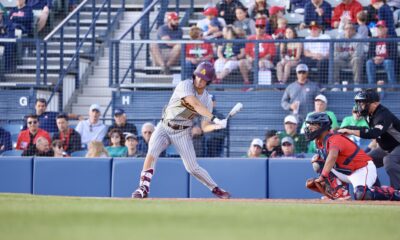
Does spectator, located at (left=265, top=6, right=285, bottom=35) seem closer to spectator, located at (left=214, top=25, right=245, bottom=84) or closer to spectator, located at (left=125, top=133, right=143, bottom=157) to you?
spectator, located at (left=214, top=25, right=245, bottom=84)

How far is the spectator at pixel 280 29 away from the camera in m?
17.4

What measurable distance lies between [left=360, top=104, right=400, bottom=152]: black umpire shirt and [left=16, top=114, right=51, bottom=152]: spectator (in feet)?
19.4

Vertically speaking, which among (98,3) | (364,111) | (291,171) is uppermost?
(98,3)

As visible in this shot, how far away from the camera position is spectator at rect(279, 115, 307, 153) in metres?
15.4

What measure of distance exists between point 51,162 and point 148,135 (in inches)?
62.3

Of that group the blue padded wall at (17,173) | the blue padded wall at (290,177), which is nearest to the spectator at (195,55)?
the blue padded wall at (290,177)

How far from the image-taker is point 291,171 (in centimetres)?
1449

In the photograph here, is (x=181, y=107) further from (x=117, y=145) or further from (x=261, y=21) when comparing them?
(x=261, y=21)

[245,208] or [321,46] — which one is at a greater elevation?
[321,46]

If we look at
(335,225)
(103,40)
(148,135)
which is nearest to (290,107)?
(148,135)

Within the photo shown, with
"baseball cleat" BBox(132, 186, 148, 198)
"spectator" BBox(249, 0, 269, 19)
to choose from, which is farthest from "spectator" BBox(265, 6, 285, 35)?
"baseball cleat" BBox(132, 186, 148, 198)

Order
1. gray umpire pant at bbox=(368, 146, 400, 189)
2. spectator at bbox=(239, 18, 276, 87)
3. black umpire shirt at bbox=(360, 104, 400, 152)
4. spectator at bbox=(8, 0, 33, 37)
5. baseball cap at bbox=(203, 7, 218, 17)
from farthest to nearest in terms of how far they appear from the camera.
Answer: spectator at bbox=(8, 0, 33, 37) → baseball cap at bbox=(203, 7, 218, 17) → spectator at bbox=(239, 18, 276, 87) → gray umpire pant at bbox=(368, 146, 400, 189) → black umpire shirt at bbox=(360, 104, 400, 152)

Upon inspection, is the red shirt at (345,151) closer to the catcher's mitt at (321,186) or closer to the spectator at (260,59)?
the catcher's mitt at (321,186)

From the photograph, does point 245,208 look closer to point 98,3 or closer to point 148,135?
point 148,135
